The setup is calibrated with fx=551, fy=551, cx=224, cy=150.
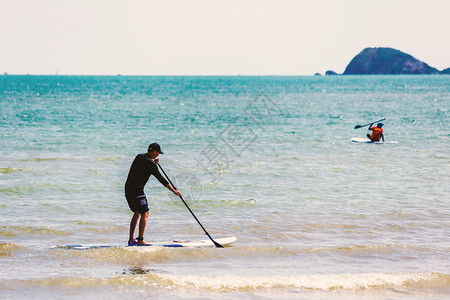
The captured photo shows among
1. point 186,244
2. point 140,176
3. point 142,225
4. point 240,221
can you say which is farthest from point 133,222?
point 240,221

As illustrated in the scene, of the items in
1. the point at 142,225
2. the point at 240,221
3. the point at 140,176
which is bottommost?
the point at 240,221

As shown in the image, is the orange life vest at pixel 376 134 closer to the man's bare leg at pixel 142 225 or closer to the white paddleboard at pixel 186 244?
the white paddleboard at pixel 186 244

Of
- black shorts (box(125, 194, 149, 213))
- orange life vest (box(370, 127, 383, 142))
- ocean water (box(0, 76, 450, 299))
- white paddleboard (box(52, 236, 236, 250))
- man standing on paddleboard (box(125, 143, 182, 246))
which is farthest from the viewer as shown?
orange life vest (box(370, 127, 383, 142))

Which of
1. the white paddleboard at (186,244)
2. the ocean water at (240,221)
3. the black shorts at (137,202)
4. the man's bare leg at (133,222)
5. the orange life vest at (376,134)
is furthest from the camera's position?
the orange life vest at (376,134)

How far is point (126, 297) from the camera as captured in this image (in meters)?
7.44

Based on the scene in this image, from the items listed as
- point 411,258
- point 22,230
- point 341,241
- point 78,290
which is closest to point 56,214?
point 22,230

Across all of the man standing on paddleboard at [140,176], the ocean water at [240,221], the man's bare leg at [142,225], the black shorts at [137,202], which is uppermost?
the man standing on paddleboard at [140,176]

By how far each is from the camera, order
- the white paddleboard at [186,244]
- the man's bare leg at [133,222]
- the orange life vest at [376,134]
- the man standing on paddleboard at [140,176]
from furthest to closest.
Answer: the orange life vest at [376,134] → the white paddleboard at [186,244] → the man's bare leg at [133,222] → the man standing on paddleboard at [140,176]

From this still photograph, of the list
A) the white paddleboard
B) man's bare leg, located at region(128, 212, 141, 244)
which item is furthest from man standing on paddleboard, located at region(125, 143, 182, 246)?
the white paddleboard

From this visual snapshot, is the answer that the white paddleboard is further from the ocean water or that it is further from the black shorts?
the black shorts

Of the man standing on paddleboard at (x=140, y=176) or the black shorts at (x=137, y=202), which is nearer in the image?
the man standing on paddleboard at (x=140, y=176)

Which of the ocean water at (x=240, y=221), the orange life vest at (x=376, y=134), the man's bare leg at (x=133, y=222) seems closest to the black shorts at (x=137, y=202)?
the man's bare leg at (x=133, y=222)

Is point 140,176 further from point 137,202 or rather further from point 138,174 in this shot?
point 137,202

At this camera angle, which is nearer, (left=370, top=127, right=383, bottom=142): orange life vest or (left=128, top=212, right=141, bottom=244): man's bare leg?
(left=128, top=212, right=141, bottom=244): man's bare leg
